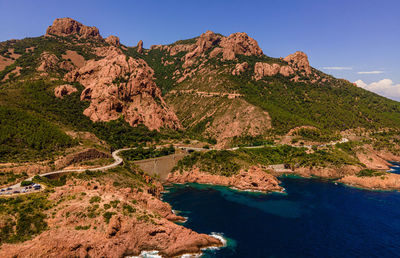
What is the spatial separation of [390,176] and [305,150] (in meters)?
40.8

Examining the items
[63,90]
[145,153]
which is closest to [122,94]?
[63,90]

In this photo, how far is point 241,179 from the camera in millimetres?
106250

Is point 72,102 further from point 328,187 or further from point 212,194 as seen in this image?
point 328,187

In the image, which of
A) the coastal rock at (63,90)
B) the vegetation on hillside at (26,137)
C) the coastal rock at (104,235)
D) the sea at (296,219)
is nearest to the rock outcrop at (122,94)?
the coastal rock at (63,90)

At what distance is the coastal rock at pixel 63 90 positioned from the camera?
443 feet

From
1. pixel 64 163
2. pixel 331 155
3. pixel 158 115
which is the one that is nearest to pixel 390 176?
pixel 331 155

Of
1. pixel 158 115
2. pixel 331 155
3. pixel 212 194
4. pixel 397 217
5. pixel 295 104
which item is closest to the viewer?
pixel 397 217

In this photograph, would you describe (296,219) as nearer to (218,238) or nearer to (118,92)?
(218,238)

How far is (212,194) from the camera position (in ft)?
317

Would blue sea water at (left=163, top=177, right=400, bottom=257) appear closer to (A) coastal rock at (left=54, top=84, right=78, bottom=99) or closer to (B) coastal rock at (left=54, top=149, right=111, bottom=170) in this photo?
(B) coastal rock at (left=54, top=149, right=111, bottom=170)

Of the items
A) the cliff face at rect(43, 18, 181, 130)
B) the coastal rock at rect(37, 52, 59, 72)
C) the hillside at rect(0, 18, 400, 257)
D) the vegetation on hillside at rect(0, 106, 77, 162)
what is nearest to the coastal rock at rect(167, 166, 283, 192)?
the hillside at rect(0, 18, 400, 257)

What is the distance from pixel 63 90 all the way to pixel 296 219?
442ft

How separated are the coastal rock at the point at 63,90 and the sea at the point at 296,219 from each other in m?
84.5

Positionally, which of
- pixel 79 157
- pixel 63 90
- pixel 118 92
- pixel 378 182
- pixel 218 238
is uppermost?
pixel 118 92
